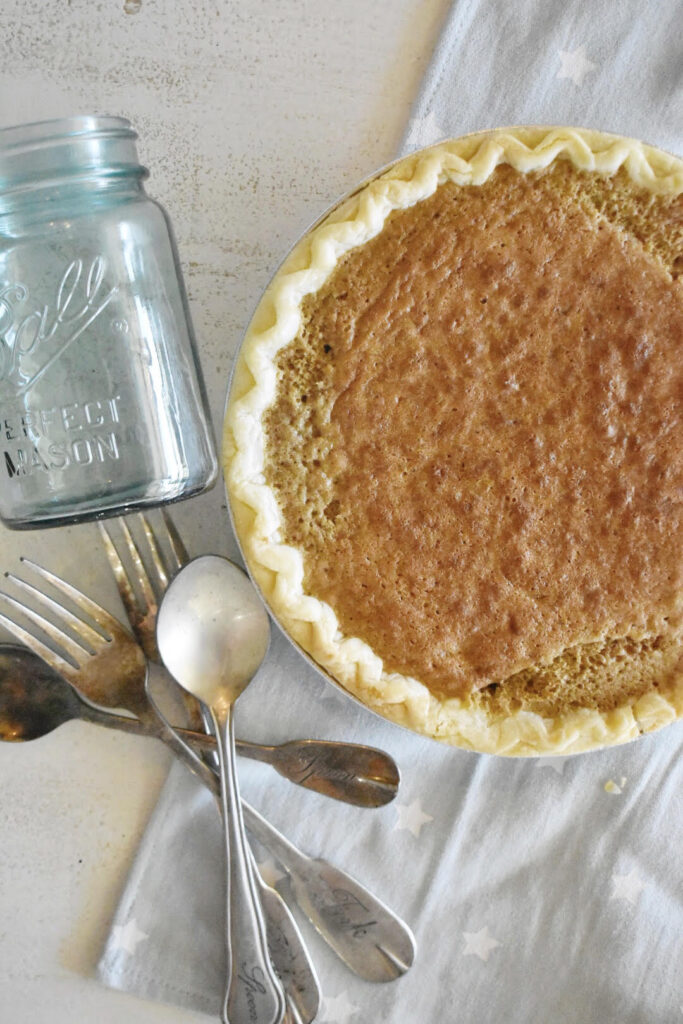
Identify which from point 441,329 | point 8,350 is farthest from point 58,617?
point 441,329

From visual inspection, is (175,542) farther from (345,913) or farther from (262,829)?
(345,913)

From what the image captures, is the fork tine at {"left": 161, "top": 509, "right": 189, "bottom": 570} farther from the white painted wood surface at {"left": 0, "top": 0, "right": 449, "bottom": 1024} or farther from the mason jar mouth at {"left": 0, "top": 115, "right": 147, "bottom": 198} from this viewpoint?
the mason jar mouth at {"left": 0, "top": 115, "right": 147, "bottom": 198}

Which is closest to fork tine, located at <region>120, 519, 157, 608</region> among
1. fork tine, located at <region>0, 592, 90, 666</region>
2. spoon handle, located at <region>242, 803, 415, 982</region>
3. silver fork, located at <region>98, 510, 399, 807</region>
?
silver fork, located at <region>98, 510, 399, 807</region>

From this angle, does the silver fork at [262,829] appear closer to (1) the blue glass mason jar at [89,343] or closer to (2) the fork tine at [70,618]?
(2) the fork tine at [70,618]

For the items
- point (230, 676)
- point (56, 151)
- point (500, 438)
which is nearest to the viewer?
point (56, 151)

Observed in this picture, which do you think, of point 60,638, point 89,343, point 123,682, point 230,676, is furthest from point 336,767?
point 89,343
